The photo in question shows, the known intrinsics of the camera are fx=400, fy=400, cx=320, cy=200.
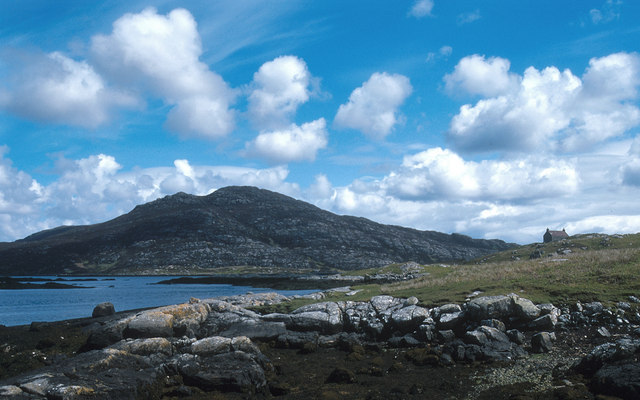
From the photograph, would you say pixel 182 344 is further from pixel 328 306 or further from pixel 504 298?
pixel 504 298

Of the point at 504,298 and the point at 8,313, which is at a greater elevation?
the point at 504,298

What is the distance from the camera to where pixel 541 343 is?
23.4 metres

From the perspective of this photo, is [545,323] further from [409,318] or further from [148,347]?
[148,347]

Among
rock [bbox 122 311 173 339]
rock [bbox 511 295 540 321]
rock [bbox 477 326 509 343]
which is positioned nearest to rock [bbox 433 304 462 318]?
rock [bbox 511 295 540 321]

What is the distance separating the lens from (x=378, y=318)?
32.3 m

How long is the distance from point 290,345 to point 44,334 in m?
23.2

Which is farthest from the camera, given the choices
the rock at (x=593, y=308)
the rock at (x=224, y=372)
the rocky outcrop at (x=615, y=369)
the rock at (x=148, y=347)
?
the rock at (x=593, y=308)

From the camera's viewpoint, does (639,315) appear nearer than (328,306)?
Yes

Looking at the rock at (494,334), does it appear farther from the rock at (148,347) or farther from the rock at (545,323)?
the rock at (148,347)

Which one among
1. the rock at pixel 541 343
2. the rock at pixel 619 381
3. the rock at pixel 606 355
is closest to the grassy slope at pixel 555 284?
the rock at pixel 541 343

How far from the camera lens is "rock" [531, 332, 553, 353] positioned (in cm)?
2323

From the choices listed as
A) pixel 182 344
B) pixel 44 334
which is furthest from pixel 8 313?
pixel 182 344

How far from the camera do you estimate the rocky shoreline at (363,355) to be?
1858 centimetres

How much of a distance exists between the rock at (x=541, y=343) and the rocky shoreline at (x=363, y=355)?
0.20ft
